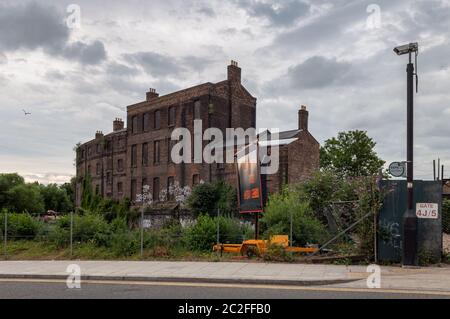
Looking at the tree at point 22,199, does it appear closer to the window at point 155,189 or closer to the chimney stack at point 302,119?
the window at point 155,189

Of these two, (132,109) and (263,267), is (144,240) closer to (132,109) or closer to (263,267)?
(263,267)

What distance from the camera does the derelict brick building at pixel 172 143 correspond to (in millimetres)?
38469

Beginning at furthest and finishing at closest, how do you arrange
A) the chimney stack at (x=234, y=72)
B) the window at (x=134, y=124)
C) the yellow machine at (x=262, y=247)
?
the window at (x=134, y=124), the chimney stack at (x=234, y=72), the yellow machine at (x=262, y=247)

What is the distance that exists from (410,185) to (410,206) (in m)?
0.56

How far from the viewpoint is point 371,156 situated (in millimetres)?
53219

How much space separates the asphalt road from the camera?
9.10m

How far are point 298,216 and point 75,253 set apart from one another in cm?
815

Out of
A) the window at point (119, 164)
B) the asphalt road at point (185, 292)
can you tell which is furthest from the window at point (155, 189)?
the asphalt road at point (185, 292)

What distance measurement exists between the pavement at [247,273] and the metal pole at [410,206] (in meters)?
0.40

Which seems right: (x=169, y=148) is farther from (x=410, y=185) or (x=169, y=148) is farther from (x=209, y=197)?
(x=410, y=185)

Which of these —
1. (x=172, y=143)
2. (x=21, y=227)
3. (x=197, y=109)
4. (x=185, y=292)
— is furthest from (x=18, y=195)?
(x=185, y=292)

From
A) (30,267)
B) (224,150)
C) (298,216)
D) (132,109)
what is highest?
(132,109)

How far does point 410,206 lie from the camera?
12.6 metres
